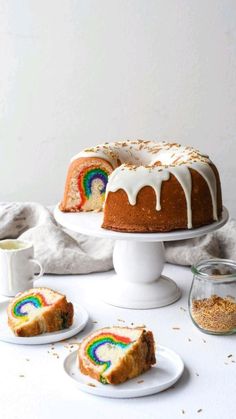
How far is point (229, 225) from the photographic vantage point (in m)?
1.81

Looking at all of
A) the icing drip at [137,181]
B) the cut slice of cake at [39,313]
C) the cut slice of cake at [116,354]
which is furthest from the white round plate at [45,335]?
the icing drip at [137,181]

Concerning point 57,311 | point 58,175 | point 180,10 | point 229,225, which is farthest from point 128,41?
point 57,311

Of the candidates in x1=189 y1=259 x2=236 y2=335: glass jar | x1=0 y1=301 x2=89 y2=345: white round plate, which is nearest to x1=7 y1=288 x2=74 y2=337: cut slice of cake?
x1=0 y1=301 x2=89 y2=345: white round plate

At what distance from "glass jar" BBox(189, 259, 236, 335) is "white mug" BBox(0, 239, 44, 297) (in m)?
0.36

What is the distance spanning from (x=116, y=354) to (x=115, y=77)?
5.29ft

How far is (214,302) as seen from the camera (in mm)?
1335

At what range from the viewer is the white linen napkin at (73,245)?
169cm

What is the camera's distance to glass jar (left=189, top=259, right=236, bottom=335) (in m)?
1.32

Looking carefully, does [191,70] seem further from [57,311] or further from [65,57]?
[57,311]

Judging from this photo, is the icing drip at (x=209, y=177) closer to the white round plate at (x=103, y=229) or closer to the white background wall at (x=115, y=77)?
the white round plate at (x=103, y=229)

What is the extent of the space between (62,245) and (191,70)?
3.60 feet

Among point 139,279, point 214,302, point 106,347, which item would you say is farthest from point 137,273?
point 106,347

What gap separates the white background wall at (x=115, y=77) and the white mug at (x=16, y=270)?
120cm

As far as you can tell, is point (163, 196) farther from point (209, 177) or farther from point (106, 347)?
point (106, 347)
